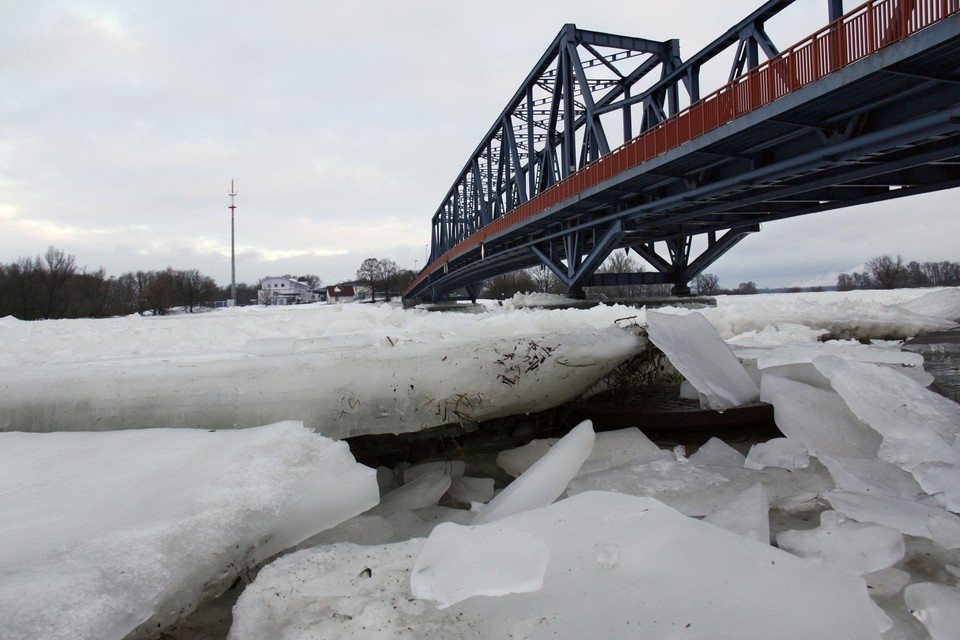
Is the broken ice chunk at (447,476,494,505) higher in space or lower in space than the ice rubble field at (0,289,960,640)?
lower

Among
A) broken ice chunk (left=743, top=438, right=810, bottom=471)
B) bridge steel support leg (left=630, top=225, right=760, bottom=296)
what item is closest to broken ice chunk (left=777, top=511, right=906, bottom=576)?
broken ice chunk (left=743, top=438, right=810, bottom=471)

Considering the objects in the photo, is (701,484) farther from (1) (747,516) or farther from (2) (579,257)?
(2) (579,257)

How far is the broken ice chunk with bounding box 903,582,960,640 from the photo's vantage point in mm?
1053

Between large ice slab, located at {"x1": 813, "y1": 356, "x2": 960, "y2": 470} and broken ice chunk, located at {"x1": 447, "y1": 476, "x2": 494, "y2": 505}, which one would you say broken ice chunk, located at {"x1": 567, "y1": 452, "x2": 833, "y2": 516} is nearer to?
large ice slab, located at {"x1": 813, "y1": 356, "x2": 960, "y2": 470}

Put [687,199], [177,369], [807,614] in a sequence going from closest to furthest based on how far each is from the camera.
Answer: [807,614]
[177,369]
[687,199]

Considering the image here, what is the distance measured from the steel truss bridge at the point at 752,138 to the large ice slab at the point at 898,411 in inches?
208

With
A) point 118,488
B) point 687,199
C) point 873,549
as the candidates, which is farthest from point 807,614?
point 687,199

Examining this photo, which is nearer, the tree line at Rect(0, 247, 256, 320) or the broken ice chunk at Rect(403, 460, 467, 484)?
the broken ice chunk at Rect(403, 460, 467, 484)

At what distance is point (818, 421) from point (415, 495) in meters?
1.92

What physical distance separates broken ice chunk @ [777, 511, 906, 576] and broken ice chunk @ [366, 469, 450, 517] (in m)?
1.34

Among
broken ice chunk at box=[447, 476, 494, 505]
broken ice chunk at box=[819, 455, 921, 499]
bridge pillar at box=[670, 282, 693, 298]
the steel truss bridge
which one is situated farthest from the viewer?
bridge pillar at box=[670, 282, 693, 298]

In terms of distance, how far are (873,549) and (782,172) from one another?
8.95m

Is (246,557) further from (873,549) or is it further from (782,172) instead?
(782,172)

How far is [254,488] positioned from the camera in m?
1.51
